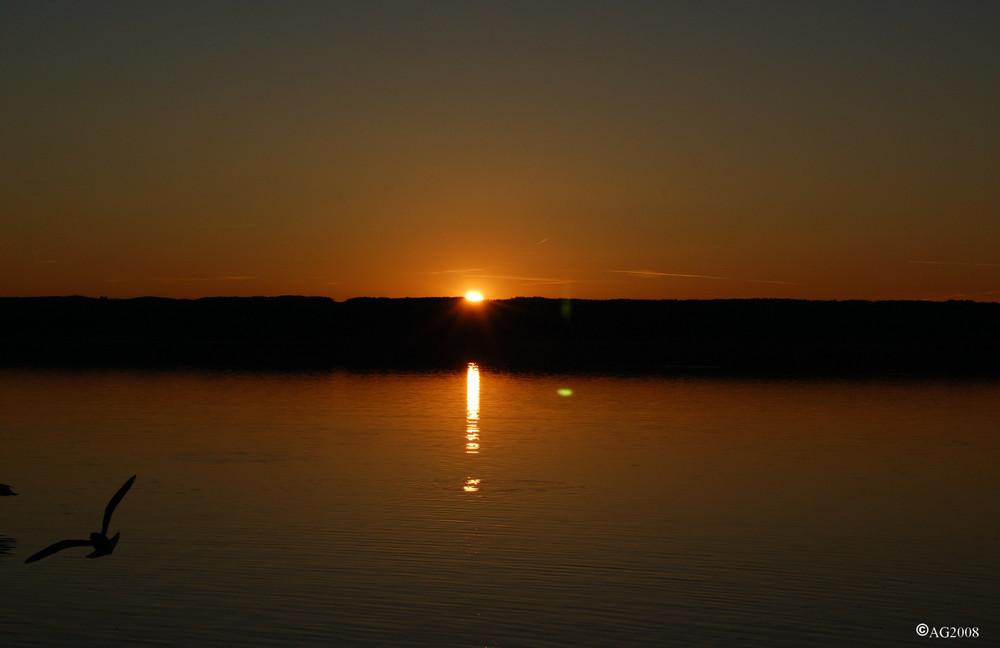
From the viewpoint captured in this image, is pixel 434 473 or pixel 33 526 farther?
pixel 434 473

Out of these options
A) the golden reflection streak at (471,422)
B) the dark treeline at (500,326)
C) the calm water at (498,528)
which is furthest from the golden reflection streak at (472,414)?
the dark treeline at (500,326)

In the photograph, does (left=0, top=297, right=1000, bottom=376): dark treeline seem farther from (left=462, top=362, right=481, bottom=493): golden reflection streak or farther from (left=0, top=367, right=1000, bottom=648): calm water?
(left=0, top=367, right=1000, bottom=648): calm water

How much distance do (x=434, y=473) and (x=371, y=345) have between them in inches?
4321

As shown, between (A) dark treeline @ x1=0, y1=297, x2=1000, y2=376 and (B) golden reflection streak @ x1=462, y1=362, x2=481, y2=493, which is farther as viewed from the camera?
(A) dark treeline @ x1=0, y1=297, x2=1000, y2=376

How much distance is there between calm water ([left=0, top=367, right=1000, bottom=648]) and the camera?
15617mm

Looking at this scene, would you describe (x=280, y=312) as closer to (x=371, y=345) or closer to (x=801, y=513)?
(x=371, y=345)

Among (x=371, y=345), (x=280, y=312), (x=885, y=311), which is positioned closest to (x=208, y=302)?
(x=280, y=312)

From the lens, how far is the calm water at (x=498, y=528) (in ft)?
51.2

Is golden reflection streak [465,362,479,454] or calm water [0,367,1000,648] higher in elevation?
golden reflection streak [465,362,479,454]

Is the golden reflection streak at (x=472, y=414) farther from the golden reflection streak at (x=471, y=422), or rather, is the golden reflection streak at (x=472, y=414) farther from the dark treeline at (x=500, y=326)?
the dark treeline at (x=500, y=326)

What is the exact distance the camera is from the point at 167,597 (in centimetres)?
1662

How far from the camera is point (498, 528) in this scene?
21.5 meters

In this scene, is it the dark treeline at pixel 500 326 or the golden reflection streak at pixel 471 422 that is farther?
the dark treeline at pixel 500 326

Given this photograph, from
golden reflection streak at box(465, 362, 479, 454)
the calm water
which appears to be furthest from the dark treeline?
the calm water
